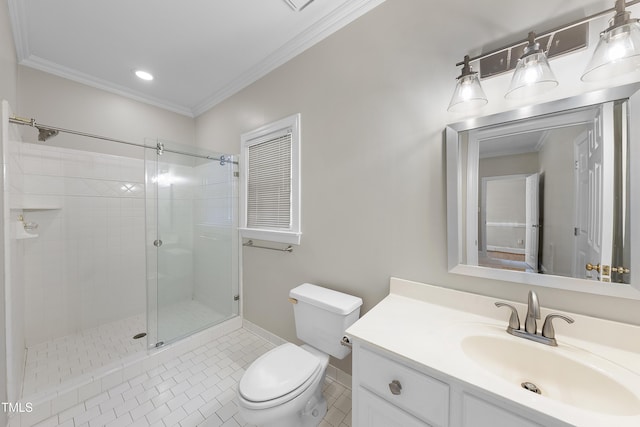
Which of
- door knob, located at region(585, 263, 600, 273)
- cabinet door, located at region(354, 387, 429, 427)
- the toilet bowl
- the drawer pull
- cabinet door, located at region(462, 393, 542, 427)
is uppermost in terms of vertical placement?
door knob, located at region(585, 263, 600, 273)

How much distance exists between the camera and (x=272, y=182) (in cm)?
207

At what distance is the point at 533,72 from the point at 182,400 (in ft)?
8.46

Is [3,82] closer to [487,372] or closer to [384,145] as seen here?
[384,145]

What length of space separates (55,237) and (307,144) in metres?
2.49

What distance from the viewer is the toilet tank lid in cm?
136

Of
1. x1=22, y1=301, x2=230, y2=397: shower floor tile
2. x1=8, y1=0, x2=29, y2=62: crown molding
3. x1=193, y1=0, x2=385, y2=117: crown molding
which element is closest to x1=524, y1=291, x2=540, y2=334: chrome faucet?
x1=193, y1=0, x2=385, y2=117: crown molding

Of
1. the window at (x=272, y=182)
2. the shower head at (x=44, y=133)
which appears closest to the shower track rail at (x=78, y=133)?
the shower head at (x=44, y=133)

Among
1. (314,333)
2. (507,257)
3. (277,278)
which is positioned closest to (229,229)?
(277,278)

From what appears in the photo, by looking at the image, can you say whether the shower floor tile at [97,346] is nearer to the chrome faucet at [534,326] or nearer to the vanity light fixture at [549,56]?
the chrome faucet at [534,326]

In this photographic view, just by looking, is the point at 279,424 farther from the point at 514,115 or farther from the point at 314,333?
the point at 514,115

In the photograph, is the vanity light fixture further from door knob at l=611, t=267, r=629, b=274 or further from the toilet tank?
the toilet tank

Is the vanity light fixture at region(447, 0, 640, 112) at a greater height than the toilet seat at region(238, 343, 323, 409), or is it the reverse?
the vanity light fixture at region(447, 0, 640, 112)

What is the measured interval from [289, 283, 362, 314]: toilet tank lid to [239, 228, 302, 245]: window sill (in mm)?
414

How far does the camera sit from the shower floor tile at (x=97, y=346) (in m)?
1.66
